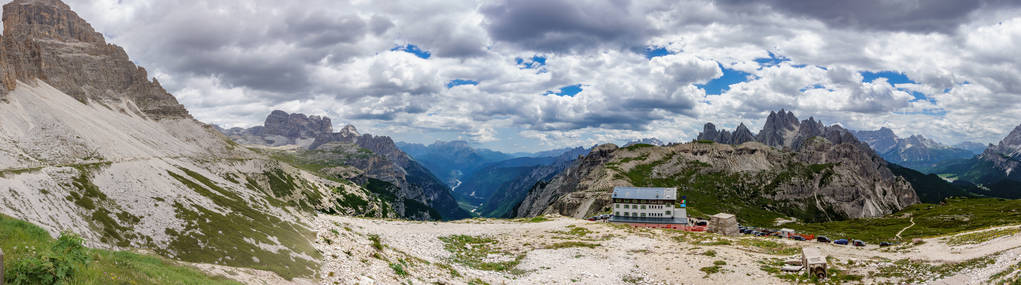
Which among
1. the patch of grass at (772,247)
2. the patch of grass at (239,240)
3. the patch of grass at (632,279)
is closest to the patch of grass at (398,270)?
the patch of grass at (239,240)

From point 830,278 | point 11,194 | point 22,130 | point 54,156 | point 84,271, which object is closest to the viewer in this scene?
point 84,271

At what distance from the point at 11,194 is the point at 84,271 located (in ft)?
69.4

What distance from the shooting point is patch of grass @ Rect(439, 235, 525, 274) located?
165ft

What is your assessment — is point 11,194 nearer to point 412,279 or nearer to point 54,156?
point 412,279

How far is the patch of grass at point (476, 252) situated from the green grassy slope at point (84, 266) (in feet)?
102

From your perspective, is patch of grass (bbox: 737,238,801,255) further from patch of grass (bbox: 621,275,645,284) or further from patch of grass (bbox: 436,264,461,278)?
patch of grass (bbox: 436,264,461,278)

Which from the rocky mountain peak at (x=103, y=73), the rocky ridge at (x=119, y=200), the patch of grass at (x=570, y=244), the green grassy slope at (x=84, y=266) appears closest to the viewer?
the green grassy slope at (x=84, y=266)

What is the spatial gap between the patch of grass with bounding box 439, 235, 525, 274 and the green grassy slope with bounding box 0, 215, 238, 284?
31.2 m

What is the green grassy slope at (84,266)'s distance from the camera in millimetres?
13953

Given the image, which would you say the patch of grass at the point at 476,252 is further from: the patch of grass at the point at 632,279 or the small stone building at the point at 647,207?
the small stone building at the point at 647,207

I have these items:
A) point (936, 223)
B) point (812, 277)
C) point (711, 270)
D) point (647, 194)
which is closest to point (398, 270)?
point (711, 270)

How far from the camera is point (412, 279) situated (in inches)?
1378

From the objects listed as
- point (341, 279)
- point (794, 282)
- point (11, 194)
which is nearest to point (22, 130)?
point (11, 194)

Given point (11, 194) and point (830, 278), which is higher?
point (11, 194)
